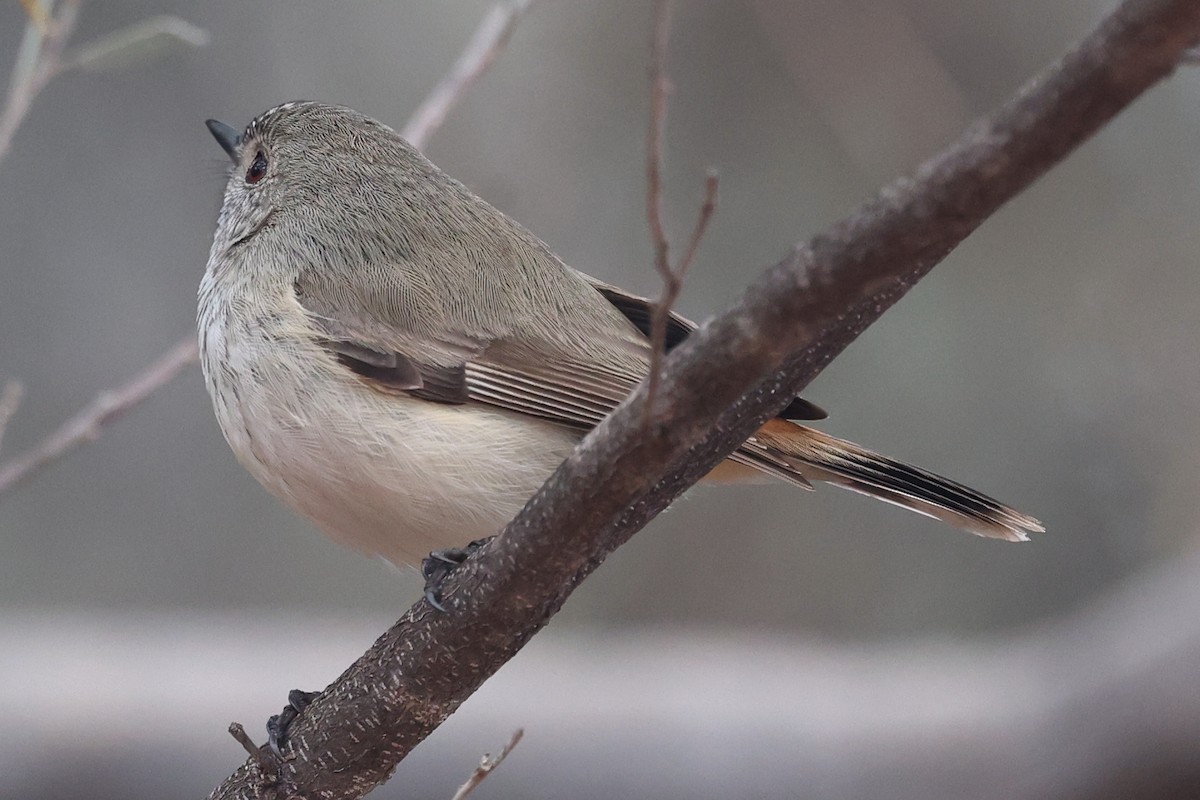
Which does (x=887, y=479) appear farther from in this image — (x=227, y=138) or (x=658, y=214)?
(x=227, y=138)

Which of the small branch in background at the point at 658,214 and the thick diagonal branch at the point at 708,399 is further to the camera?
the small branch in background at the point at 658,214

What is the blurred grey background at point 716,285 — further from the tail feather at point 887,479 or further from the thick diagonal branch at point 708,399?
the thick diagonal branch at point 708,399

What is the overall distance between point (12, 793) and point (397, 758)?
223cm

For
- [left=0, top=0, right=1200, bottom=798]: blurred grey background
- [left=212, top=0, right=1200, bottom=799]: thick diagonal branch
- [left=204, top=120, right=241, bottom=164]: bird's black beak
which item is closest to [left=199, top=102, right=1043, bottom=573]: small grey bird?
[left=204, top=120, right=241, bottom=164]: bird's black beak

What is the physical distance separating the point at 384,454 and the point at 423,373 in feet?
0.80

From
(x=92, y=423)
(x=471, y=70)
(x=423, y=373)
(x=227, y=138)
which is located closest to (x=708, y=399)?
(x=423, y=373)

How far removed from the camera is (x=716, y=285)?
6.78 metres

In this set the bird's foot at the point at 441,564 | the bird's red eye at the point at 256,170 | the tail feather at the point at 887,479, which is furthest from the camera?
the bird's red eye at the point at 256,170

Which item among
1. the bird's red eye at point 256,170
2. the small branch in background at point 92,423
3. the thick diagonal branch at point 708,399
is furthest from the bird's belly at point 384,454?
the bird's red eye at point 256,170

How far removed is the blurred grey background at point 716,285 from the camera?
645 cm

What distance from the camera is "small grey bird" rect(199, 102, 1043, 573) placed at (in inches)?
115

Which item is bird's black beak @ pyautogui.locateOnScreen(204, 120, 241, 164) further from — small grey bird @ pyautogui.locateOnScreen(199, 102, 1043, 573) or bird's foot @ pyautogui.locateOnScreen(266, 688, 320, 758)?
bird's foot @ pyautogui.locateOnScreen(266, 688, 320, 758)

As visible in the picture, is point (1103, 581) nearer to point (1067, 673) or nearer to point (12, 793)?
point (1067, 673)

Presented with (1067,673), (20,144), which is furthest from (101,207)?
(1067,673)
